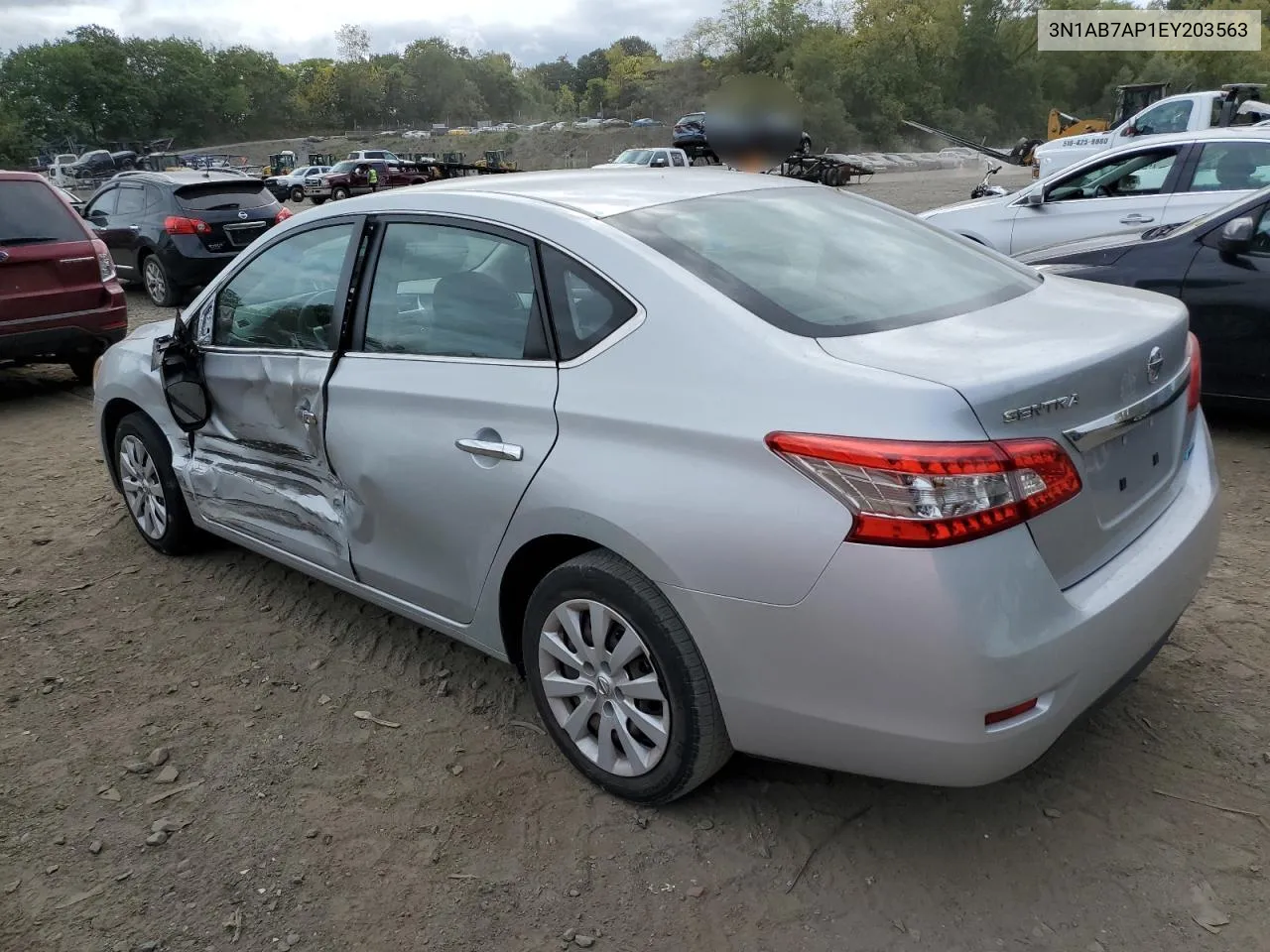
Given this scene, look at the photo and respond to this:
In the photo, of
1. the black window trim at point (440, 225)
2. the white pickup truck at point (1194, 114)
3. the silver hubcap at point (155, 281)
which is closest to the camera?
the black window trim at point (440, 225)

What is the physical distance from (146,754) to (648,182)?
2.38m

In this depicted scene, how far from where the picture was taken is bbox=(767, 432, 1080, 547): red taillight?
193 cm

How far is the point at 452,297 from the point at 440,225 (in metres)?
0.25

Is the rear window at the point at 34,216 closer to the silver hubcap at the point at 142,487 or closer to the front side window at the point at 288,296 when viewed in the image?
the silver hubcap at the point at 142,487

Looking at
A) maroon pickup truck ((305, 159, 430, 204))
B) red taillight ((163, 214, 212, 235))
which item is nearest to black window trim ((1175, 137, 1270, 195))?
red taillight ((163, 214, 212, 235))

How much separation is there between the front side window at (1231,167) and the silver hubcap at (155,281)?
10795 millimetres

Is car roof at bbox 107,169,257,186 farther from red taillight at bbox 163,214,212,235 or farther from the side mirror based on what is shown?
the side mirror

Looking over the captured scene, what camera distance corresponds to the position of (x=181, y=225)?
11477 mm

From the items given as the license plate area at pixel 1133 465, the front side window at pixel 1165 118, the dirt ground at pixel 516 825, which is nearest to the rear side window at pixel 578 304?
the license plate area at pixel 1133 465

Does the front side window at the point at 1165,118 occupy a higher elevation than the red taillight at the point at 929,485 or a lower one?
higher

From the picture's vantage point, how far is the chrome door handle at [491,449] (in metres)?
2.55

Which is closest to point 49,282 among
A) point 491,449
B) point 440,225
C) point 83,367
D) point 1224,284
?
point 83,367

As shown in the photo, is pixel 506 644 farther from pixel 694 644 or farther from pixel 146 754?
pixel 146 754

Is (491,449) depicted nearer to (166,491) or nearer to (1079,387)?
(1079,387)
